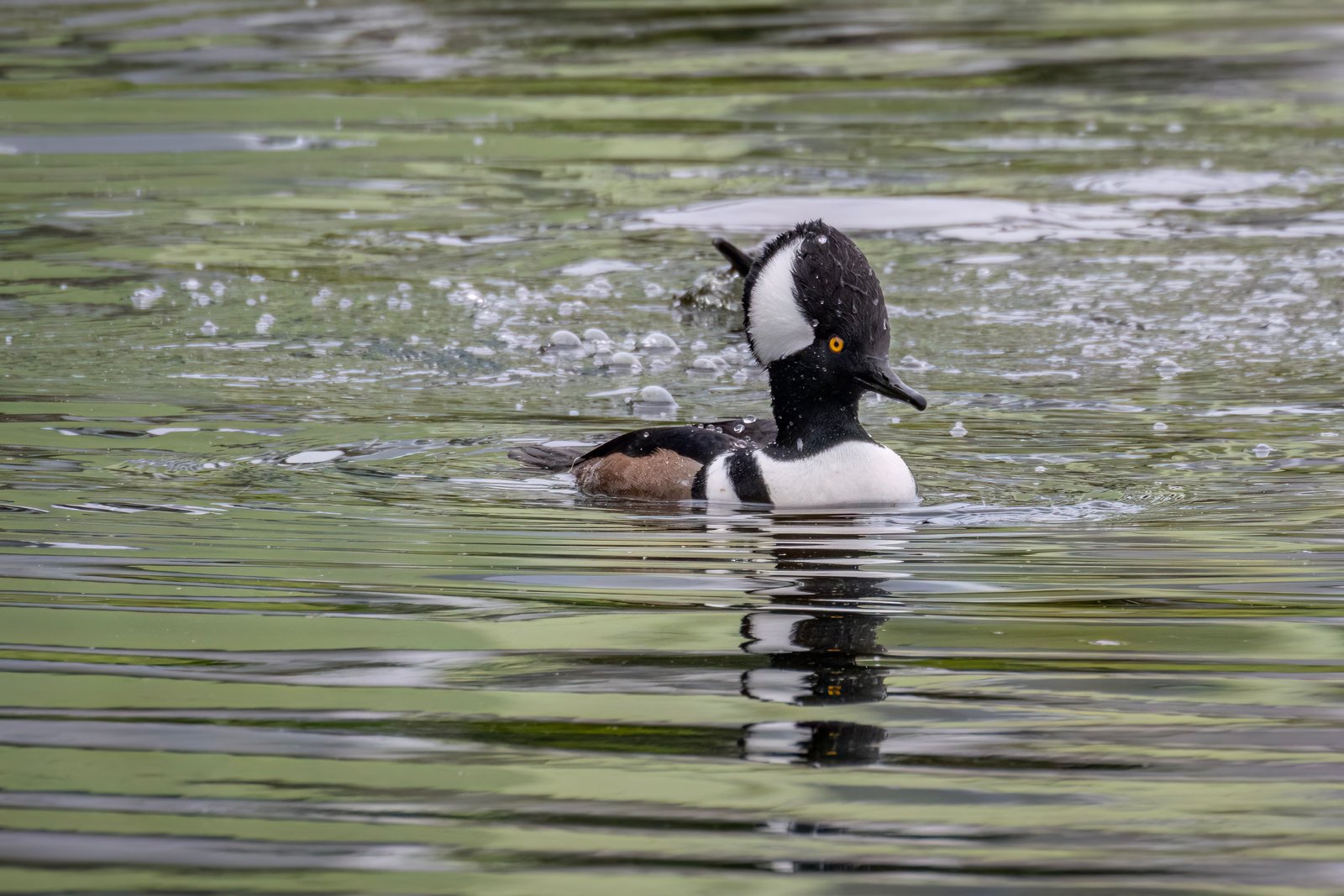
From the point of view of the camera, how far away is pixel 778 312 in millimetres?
6453

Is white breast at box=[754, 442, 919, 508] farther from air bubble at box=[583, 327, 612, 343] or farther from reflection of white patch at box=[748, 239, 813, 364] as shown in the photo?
air bubble at box=[583, 327, 612, 343]

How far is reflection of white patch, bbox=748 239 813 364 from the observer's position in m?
6.41

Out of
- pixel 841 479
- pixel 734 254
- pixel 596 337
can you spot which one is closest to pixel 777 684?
pixel 841 479

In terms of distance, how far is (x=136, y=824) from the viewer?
3422mm

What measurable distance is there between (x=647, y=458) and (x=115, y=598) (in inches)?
89.3

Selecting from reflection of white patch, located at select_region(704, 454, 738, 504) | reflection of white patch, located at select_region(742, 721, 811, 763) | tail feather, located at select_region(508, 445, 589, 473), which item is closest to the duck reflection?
reflection of white patch, located at select_region(742, 721, 811, 763)

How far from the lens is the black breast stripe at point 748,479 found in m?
6.48

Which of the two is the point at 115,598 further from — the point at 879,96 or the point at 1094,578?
the point at 879,96

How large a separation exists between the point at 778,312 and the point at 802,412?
1.19ft

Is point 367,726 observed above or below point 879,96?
below

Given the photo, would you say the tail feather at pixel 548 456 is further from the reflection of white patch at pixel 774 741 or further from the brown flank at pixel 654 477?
the reflection of white patch at pixel 774 741

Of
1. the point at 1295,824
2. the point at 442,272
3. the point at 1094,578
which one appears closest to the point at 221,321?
the point at 442,272

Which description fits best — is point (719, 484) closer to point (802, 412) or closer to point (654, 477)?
point (654, 477)

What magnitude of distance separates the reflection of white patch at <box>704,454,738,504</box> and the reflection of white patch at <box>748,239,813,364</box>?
405 mm
